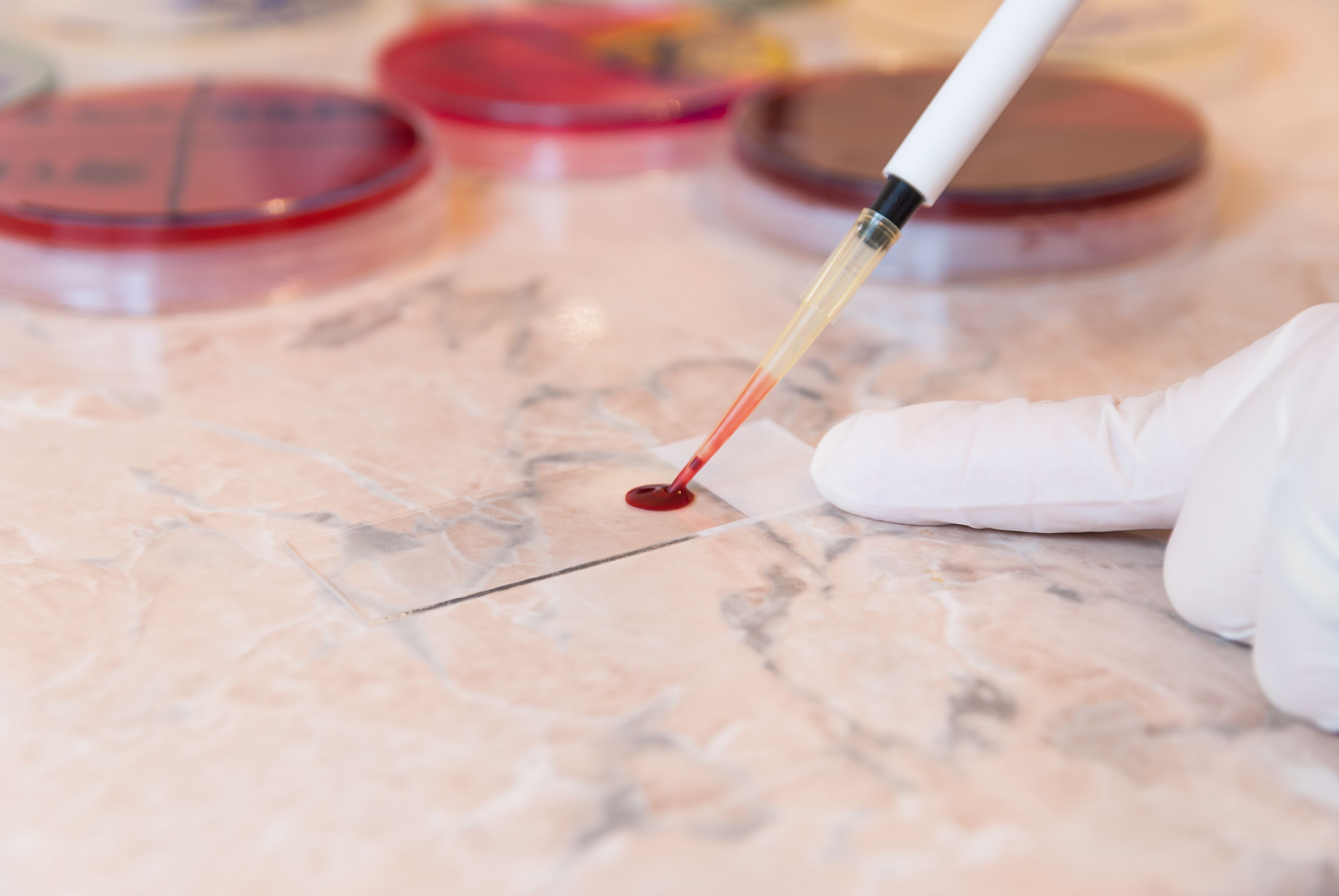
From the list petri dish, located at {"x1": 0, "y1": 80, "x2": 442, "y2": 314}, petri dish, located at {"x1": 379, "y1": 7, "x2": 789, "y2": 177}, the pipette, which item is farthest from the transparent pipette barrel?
petri dish, located at {"x1": 379, "y1": 7, "x2": 789, "y2": 177}

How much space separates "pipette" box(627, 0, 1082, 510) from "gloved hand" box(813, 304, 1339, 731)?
47mm

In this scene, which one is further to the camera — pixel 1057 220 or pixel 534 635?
pixel 1057 220

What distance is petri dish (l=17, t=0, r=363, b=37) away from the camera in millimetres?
1374

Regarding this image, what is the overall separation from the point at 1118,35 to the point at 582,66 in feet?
1.72

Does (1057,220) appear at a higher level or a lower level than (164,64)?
higher

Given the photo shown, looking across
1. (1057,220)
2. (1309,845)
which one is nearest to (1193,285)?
(1057,220)

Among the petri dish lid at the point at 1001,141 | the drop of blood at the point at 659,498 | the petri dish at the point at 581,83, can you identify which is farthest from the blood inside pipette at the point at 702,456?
the petri dish at the point at 581,83

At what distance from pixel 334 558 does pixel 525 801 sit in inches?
7.2

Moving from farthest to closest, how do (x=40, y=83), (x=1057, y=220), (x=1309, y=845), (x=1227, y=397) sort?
(x=40, y=83)
(x=1057, y=220)
(x=1227, y=397)
(x=1309, y=845)

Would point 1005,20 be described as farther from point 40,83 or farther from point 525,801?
point 40,83

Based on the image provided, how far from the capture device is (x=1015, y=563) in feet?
1.91

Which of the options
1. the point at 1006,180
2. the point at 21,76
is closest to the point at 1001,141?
the point at 1006,180

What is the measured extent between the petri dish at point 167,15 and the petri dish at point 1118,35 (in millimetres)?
616

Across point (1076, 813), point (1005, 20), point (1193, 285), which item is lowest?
point (1076, 813)
